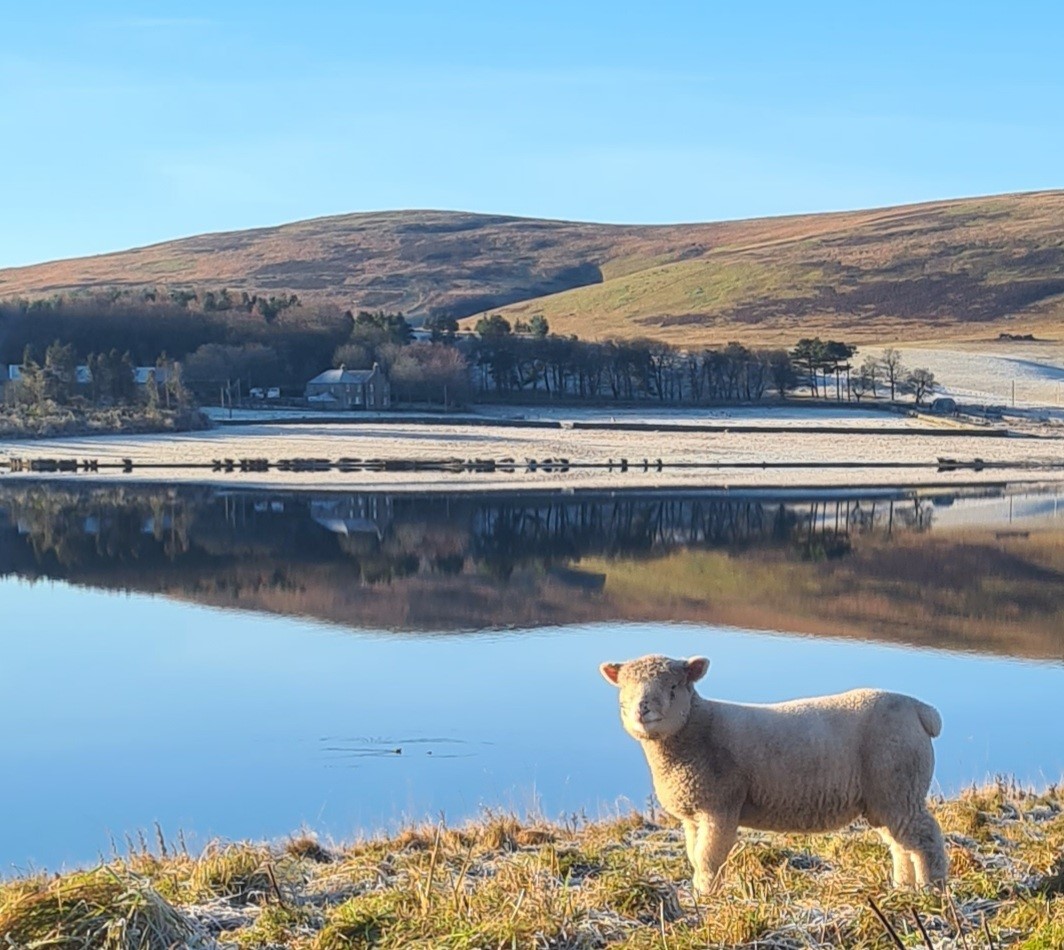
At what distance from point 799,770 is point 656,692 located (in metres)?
1.04

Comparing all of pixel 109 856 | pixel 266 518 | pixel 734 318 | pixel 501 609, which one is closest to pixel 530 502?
pixel 266 518

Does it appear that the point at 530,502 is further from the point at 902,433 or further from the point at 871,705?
the point at 871,705

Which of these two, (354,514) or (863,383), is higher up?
(863,383)

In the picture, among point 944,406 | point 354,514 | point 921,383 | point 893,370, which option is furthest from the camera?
point 893,370

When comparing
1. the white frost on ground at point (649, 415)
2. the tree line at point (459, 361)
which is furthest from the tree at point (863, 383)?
the white frost on ground at point (649, 415)

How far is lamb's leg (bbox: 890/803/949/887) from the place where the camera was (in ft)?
28.2

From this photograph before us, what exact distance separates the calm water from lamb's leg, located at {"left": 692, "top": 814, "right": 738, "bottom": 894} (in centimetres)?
556

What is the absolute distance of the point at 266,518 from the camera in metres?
50.3

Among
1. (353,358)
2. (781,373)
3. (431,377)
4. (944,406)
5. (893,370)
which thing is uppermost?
(353,358)

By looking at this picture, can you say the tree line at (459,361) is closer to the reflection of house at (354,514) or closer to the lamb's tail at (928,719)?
the reflection of house at (354,514)

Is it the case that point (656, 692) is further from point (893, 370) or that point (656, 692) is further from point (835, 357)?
point (835, 357)

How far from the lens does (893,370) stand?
377ft

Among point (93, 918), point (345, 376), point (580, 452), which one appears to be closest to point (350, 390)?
point (345, 376)

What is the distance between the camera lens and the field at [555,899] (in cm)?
692
